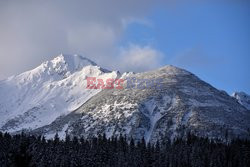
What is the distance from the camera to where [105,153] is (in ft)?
529

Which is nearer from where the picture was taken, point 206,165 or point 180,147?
point 206,165

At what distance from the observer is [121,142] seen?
186625 mm

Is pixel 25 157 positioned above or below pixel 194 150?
below

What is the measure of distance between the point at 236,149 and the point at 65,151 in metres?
67.2

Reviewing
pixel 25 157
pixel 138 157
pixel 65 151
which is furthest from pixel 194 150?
pixel 25 157

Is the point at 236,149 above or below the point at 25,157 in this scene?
above

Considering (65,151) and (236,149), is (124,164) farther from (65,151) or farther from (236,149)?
(236,149)

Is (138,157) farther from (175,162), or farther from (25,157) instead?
(25,157)

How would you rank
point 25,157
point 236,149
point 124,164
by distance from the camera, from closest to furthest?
point 25,157
point 124,164
point 236,149

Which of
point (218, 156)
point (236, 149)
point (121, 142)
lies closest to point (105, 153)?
point (121, 142)

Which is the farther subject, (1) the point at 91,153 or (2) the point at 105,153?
(2) the point at 105,153

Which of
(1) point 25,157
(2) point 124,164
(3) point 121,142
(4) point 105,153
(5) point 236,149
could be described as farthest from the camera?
(3) point 121,142

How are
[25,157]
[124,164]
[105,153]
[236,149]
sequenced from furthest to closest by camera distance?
1. [236,149]
2. [105,153]
3. [124,164]
4. [25,157]

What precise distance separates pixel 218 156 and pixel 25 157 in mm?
121851
